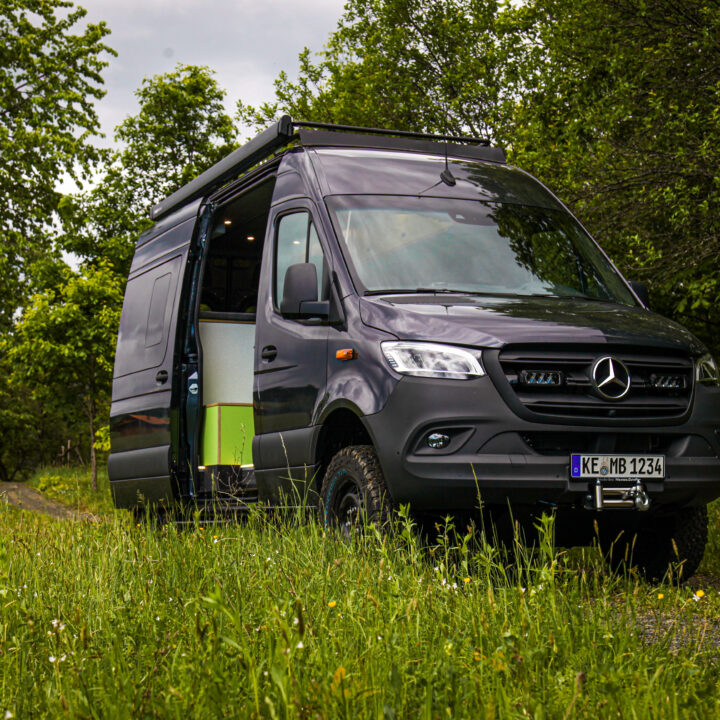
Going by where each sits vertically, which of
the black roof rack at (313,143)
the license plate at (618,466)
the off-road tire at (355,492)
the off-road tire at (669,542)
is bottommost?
the off-road tire at (669,542)

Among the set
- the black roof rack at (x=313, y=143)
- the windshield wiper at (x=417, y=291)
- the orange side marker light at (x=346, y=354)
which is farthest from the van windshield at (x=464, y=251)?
the black roof rack at (x=313, y=143)

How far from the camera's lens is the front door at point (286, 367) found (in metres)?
5.96

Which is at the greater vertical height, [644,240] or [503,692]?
[644,240]

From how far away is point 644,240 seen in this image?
12.5 meters

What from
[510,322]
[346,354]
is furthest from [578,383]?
[346,354]

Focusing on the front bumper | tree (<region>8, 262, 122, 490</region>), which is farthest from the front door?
tree (<region>8, 262, 122, 490</region>)

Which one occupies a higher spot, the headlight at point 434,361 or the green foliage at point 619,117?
the green foliage at point 619,117

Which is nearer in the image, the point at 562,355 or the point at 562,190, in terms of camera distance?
the point at 562,355

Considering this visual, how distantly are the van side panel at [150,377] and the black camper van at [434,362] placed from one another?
4cm

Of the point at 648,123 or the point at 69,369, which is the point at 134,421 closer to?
the point at 648,123

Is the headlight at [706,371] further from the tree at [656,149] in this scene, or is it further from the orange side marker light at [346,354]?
the tree at [656,149]

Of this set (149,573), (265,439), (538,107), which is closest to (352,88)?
(538,107)

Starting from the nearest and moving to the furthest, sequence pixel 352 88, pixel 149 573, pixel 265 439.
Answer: pixel 149 573 < pixel 265 439 < pixel 352 88

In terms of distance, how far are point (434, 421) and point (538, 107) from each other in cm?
1407
